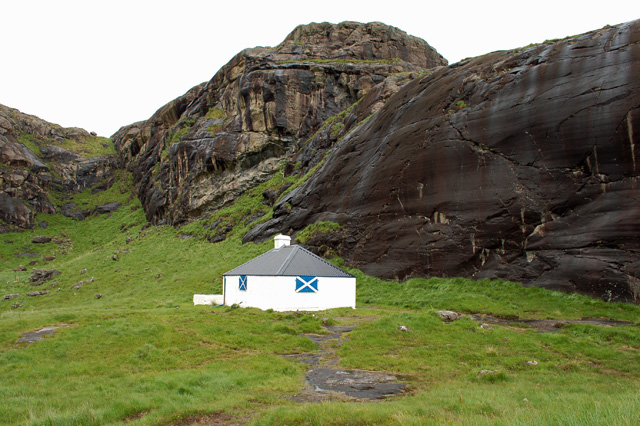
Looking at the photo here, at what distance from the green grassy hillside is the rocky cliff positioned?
7190 cm

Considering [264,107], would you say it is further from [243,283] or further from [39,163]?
[39,163]

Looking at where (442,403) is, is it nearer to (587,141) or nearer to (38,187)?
(587,141)

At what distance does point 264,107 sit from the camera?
6581 cm

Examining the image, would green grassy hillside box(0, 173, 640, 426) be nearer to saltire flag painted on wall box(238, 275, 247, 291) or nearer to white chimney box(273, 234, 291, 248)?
saltire flag painted on wall box(238, 275, 247, 291)

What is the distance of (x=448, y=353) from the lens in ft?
46.4

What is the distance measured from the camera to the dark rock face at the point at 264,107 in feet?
216

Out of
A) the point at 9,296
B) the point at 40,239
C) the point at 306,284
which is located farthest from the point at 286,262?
the point at 40,239

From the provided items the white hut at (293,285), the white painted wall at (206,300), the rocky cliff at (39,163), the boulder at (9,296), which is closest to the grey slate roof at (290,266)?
the white hut at (293,285)

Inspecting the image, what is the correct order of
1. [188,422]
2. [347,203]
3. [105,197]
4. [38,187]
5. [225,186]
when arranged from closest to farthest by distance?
[188,422]
[347,203]
[225,186]
[38,187]
[105,197]

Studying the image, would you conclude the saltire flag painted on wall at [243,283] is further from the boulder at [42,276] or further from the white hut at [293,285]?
the boulder at [42,276]

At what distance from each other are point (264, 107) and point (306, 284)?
45279 millimetres

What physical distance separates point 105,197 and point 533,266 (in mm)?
101572

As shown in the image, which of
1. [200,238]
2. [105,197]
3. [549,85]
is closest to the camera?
[549,85]

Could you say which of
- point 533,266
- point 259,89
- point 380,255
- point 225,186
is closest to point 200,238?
point 225,186
